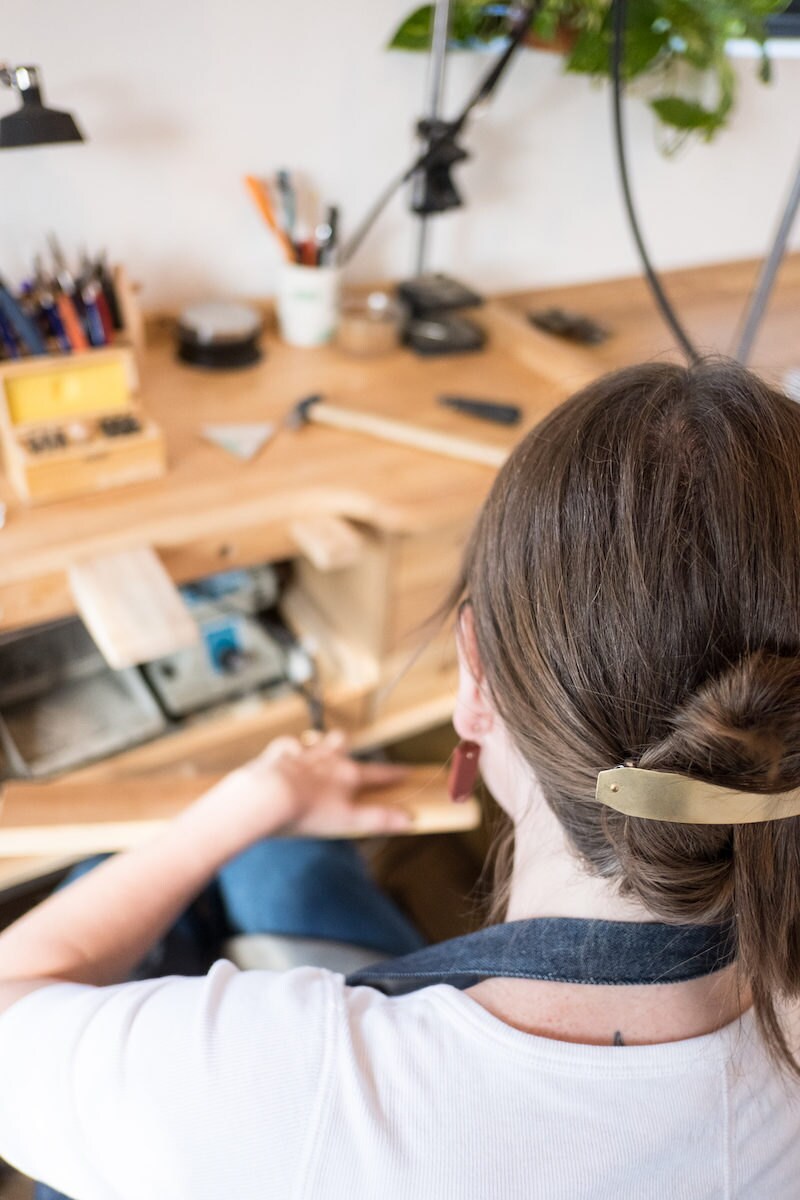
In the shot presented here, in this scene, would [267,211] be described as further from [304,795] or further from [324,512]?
[304,795]

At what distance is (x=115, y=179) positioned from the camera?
3.19ft

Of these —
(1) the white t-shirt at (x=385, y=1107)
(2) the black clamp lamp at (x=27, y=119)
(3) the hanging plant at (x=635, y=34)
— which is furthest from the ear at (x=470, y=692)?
(3) the hanging plant at (x=635, y=34)

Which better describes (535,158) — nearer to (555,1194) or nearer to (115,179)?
(115,179)

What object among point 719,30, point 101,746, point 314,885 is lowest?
point 314,885

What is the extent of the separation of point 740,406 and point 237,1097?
0.41 meters

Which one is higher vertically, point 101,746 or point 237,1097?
point 237,1097

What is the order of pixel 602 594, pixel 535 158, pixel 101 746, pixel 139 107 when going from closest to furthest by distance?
pixel 602 594
pixel 101 746
pixel 139 107
pixel 535 158

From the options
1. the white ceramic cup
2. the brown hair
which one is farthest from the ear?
the white ceramic cup

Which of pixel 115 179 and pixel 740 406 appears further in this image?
pixel 115 179

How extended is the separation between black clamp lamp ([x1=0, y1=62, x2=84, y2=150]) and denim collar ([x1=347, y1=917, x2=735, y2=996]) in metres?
0.70

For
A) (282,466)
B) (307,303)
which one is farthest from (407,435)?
(307,303)

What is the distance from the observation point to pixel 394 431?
882 mm

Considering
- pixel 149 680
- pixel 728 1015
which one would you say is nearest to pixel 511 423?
pixel 149 680

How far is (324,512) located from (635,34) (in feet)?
2.55
